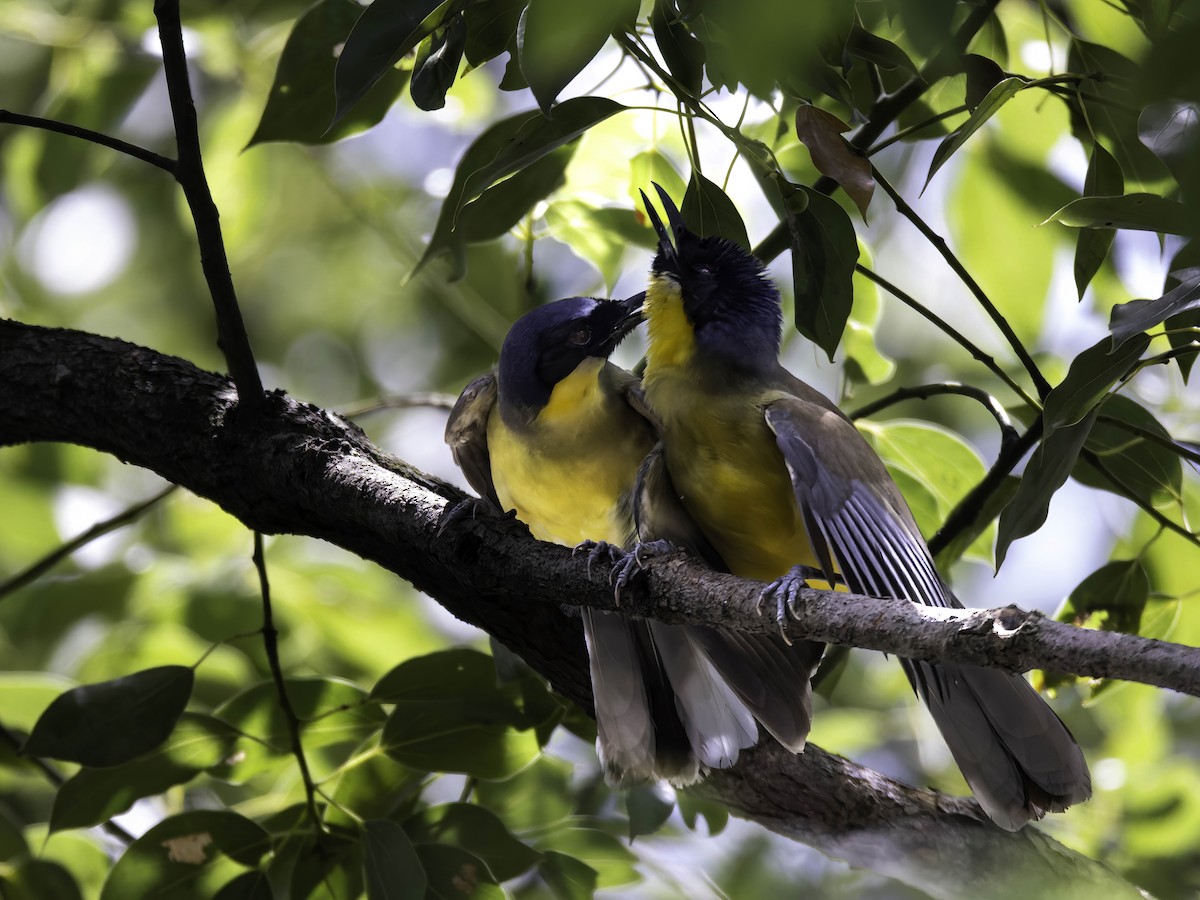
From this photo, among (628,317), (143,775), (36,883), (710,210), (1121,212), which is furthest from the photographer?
(628,317)

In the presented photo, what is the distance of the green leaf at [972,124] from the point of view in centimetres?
147

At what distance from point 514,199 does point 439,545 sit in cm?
72

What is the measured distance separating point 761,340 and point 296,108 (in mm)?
1047

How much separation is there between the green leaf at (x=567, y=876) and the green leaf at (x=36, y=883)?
0.93 m

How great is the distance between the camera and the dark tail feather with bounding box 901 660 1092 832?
73.4 inches

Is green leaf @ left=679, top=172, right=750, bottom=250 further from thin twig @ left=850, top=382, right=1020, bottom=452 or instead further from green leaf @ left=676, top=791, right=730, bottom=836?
green leaf @ left=676, top=791, right=730, bottom=836

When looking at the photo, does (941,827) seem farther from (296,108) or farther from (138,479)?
(138,479)

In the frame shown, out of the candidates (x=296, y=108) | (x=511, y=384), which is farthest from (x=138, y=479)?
(x=296, y=108)

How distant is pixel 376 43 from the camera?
4.94 ft

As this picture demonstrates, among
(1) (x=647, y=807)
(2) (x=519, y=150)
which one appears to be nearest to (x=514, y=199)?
(2) (x=519, y=150)

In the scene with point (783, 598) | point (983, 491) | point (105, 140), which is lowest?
point (783, 598)

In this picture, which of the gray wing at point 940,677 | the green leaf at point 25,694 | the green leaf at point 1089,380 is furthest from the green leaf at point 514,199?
the green leaf at point 25,694

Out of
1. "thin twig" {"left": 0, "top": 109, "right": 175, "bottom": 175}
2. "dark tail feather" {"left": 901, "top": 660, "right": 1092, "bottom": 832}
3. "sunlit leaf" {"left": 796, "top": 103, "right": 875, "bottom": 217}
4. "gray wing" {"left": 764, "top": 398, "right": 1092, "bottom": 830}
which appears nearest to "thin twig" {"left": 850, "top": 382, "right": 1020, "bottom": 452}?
"gray wing" {"left": 764, "top": 398, "right": 1092, "bottom": 830}

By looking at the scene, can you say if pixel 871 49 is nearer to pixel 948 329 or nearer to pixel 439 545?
pixel 948 329
